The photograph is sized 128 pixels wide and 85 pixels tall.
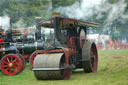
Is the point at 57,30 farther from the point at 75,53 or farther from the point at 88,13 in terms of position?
the point at 88,13

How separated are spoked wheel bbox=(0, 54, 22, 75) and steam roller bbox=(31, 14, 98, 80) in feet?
3.22

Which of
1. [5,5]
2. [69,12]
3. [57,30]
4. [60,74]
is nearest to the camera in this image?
[60,74]

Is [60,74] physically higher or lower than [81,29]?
lower

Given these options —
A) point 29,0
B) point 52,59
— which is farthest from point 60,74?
point 29,0

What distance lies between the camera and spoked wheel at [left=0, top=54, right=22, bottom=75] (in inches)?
345

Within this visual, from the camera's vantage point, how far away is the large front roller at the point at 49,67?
6781 mm

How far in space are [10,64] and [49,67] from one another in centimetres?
237

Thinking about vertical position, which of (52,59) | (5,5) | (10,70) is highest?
(5,5)

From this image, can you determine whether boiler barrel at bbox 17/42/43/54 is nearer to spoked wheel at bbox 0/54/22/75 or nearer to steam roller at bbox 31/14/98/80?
spoked wheel at bbox 0/54/22/75

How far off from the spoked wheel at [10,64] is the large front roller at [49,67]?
1.90 m

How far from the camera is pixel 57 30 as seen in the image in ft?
25.1

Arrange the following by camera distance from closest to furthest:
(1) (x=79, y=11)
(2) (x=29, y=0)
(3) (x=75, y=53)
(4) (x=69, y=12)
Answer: (3) (x=75, y=53) → (1) (x=79, y=11) → (4) (x=69, y=12) → (2) (x=29, y=0)

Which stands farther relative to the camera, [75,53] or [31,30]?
[31,30]

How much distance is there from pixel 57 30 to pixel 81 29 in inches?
62.8
